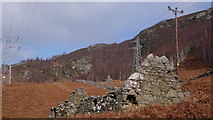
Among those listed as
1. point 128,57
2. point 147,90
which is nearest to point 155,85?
point 147,90

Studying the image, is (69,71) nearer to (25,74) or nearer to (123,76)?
(25,74)

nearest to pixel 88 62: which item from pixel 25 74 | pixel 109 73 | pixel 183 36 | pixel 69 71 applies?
pixel 69 71

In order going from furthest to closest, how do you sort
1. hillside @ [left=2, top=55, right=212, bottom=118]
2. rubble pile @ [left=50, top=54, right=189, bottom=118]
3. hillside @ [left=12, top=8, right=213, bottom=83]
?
hillside @ [left=12, top=8, right=213, bottom=83] → rubble pile @ [left=50, top=54, right=189, bottom=118] → hillside @ [left=2, top=55, right=212, bottom=118]

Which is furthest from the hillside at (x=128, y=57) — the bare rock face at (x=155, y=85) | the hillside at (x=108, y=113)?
the bare rock face at (x=155, y=85)

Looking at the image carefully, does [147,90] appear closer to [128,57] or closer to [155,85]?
[155,85]

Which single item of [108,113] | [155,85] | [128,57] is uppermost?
[128,57]

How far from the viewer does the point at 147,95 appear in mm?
8102

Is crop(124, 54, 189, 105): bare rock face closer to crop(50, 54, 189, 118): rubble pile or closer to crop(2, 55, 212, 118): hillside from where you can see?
crop(50, 54, 189, 118): rubble pile

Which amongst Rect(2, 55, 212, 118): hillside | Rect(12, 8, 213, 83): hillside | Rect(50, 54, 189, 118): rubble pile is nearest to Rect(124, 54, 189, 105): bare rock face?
Rect(50, 54, 189, 118): rubble pile

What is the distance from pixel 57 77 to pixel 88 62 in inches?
717

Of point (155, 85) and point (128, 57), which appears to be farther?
point (128, 57)

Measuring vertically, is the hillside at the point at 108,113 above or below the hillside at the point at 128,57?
below

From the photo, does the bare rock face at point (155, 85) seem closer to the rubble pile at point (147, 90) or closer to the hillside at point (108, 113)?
the rubble pile at point (147, 90)

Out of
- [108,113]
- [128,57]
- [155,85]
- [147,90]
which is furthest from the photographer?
[128,57]
